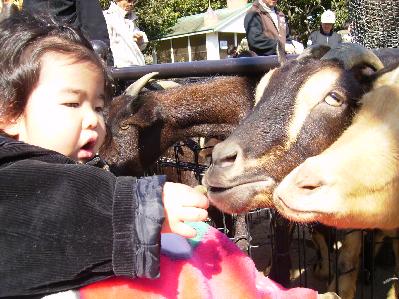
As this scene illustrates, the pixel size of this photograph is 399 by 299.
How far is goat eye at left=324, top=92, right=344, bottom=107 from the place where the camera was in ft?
9.25

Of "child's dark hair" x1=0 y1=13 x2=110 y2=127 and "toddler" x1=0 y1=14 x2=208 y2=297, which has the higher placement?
"child's dark hair" x1=0 y1=13 x2=110 y2=127

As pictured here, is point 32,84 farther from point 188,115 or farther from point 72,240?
point 188,115

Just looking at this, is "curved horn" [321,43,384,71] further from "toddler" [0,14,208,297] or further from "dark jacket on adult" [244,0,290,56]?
"dark jacket on adult" [244,0,290,56]

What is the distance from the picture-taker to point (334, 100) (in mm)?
2826

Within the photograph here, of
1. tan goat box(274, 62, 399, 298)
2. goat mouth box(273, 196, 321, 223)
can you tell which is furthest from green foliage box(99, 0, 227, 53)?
goat mouth box(273, 196, 321, 223)

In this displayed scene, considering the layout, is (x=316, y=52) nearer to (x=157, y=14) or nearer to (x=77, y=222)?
(x=77, y=222)

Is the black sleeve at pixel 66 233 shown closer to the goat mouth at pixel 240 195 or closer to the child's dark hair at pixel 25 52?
the child's dark hair at pixel 25 52

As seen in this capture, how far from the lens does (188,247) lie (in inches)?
63.0

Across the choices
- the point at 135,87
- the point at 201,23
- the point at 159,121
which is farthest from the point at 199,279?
the point at 201,23

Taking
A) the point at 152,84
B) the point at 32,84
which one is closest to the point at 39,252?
the point at 32,84

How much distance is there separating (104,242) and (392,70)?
1876mm

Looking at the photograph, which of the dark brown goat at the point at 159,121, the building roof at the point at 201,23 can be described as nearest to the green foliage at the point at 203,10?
the building roof at the point at 201,23

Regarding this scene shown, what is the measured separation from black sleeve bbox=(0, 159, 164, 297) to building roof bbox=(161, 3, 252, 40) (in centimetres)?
3598

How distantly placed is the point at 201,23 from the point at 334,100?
3797 centimetres
